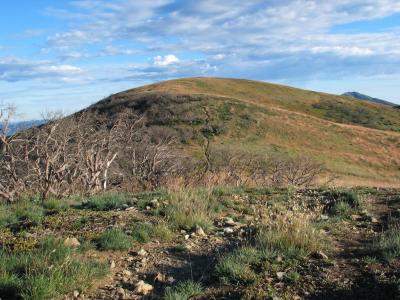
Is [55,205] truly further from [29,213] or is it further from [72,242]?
[72,242]

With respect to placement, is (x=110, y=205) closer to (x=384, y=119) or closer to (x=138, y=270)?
(x=138, y=270)

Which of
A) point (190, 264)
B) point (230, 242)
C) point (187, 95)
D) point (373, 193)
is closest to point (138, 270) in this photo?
point (190, 264)

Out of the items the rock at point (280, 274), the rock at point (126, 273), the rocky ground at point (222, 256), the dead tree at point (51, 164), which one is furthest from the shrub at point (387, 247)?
the dead tree at point (51, 164)

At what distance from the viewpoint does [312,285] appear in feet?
16.2

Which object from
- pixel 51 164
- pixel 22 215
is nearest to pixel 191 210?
pixel 22 215

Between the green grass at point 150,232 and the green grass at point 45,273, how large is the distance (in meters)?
1.10

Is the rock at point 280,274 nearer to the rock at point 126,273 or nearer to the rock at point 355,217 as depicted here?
the rock at point 126,273

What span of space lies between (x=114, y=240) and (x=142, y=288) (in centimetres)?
135

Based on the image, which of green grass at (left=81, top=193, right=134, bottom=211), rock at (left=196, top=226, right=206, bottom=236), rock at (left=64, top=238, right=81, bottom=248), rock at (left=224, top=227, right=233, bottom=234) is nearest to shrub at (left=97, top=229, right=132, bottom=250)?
rock at (left=64, top=238, right=81, bottom=248)

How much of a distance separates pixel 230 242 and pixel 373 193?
495 cm

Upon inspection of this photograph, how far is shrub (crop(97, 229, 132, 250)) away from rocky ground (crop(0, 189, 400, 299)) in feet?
0.23

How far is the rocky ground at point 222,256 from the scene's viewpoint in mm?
4852

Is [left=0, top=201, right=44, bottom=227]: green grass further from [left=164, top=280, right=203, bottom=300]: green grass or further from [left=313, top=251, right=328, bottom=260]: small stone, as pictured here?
[left=313, top=251, right=328, bottom=260]: small stone

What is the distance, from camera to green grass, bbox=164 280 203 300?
14.9 feet
